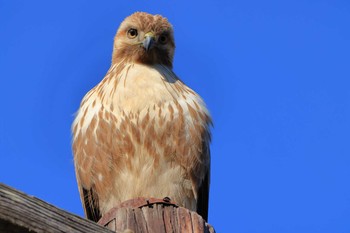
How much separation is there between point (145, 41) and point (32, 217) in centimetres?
524

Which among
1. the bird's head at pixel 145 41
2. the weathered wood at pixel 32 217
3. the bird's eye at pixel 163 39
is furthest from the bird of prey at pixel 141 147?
the weathered wood at pixel 32 217

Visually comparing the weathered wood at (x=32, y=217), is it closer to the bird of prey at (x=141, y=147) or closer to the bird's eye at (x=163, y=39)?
the bird of prey at (x=141, y=147)

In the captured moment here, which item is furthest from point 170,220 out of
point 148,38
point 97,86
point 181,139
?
point 148,38

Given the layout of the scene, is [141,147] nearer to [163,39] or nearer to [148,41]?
[148,41]

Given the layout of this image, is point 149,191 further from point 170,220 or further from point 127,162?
point 170,220

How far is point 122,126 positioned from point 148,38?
168 cm

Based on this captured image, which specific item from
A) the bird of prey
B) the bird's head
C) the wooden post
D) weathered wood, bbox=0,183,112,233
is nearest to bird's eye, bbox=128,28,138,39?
the bird's head

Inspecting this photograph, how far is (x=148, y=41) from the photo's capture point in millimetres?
7582

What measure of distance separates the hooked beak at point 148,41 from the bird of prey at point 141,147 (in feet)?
3.03

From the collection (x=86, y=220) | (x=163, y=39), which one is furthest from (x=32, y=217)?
(x=163, y=39)

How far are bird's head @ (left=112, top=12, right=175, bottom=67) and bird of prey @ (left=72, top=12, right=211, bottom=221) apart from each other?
92 centimetres

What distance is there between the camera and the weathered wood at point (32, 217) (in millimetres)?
2396

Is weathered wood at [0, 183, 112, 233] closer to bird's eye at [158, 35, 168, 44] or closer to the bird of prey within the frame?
the bird of prey

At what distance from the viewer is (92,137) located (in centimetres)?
628
